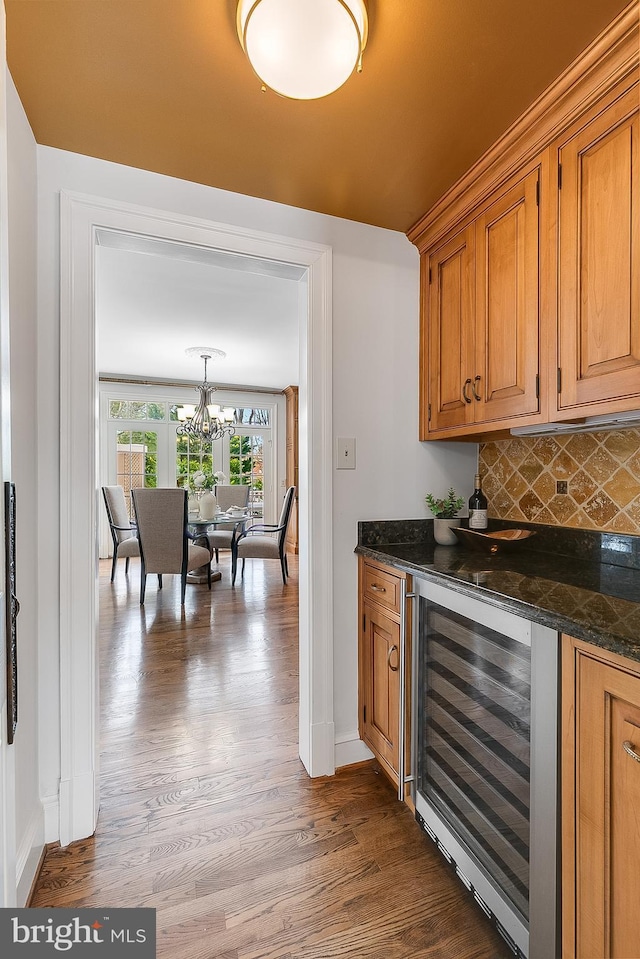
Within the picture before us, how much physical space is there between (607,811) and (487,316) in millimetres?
1517

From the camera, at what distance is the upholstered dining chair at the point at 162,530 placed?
3.98 meters

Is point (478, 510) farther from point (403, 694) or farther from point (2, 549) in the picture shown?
point (2, 549)

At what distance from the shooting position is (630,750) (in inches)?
33.3

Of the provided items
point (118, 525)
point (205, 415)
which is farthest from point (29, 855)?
point (205, 415)

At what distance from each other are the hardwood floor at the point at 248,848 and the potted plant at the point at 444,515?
3.46ft

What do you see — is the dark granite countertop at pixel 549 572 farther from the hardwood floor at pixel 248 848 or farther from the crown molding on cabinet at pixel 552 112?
the crown molding on cabinet at pixel 552 112

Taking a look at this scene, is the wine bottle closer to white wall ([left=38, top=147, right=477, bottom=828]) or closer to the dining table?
white wall ([left=38, top=147, right=477, bottom=828])

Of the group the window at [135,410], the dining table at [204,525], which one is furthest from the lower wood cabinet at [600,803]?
the window at [135,410]

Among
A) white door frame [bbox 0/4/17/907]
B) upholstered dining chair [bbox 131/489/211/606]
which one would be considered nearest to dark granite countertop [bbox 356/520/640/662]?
white door frame [bbox 0/4/17/907]

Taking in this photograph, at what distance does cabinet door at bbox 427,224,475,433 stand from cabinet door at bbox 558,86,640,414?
1.43 feet

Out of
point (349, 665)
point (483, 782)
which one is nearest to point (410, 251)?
point (349, 665)

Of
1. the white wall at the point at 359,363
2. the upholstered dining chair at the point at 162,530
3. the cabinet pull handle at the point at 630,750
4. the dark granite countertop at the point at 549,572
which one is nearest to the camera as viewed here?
the cabinet pull handle at the point at 630,750

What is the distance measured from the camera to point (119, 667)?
9.33ft

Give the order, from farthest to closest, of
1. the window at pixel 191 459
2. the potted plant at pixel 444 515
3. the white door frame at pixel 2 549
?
the window at pixel 191 459 → the potted plant at pixel 444 515 → the white door frame at pixel 2 549
